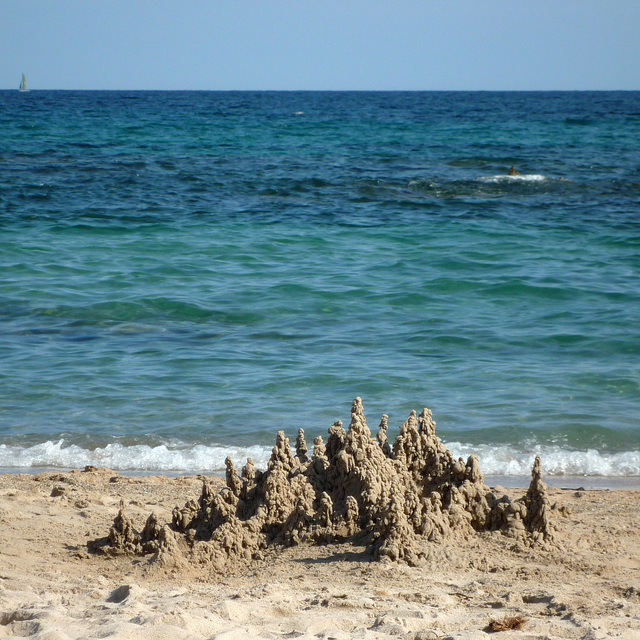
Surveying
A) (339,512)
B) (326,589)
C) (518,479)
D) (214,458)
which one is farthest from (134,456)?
(326,589)

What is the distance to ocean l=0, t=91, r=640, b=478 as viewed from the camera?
6.79 metres

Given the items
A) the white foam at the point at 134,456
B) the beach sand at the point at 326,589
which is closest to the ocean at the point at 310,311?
the white foam at the point at 134,456

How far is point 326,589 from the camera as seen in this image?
3.52 metres

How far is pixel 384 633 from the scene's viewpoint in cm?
305

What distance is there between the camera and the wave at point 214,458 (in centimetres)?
613

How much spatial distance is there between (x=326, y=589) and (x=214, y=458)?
2877 millimetres

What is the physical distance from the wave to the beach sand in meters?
1.42

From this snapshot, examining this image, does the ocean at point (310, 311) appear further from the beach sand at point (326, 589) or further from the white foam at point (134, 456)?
the beach sand at point (326, 589)

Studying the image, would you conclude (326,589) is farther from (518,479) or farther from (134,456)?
(134,456)

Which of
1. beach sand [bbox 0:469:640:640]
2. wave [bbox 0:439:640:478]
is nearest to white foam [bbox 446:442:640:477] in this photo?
wave [bbox 0:439:640:478]

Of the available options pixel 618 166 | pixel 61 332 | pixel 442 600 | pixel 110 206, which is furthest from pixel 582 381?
pixel 618 166

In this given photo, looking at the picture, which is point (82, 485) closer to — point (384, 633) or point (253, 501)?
point (253, 501)

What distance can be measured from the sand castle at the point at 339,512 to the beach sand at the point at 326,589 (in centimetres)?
7

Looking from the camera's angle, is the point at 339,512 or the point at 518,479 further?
the point at 518,479
